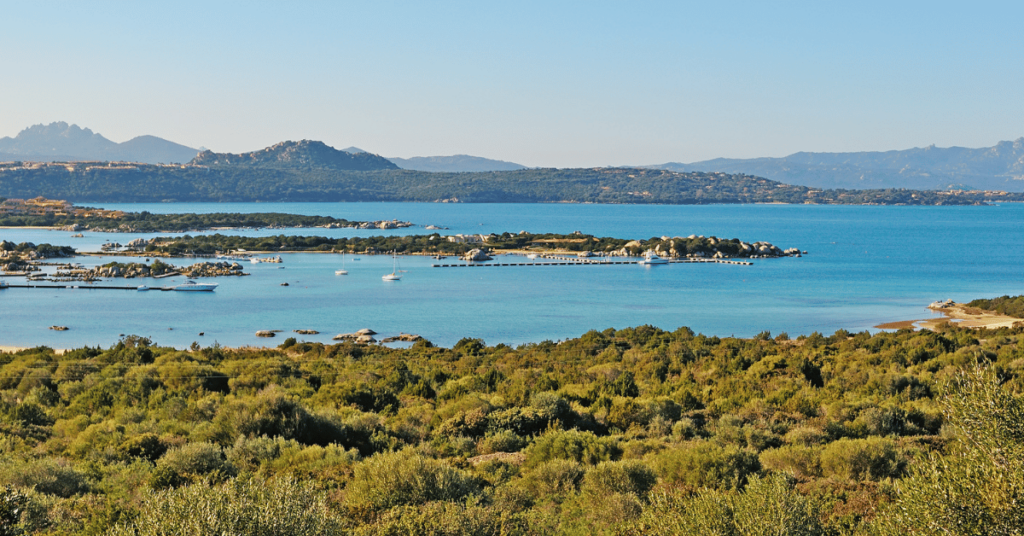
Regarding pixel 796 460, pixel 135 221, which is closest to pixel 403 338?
pixel 796 460

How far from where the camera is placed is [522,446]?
1374 cm

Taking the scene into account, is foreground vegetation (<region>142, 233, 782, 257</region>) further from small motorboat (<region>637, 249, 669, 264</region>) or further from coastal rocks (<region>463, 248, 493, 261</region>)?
coastal rocks (<region>463, 248, 493, 261</region>)

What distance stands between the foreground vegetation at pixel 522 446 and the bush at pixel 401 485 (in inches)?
1.1

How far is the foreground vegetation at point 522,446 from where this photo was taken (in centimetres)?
693

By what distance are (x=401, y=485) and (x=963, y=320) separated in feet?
133

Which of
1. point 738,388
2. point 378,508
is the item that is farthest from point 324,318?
point 378,508

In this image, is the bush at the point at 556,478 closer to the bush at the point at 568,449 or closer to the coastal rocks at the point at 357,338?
the bush at the point at 568,449

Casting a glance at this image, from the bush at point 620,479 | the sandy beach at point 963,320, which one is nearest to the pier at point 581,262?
the sandy beach at point 963,320

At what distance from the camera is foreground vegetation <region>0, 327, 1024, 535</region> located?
22.7 feet

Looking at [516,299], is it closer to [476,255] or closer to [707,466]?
[476,255]

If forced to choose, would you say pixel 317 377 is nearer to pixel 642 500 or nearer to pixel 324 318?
pixel 642 500

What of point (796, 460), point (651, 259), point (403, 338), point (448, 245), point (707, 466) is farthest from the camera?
point (448, 245)

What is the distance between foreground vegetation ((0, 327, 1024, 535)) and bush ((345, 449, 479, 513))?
29 millimetres

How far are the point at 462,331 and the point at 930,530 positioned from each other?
3536cm
